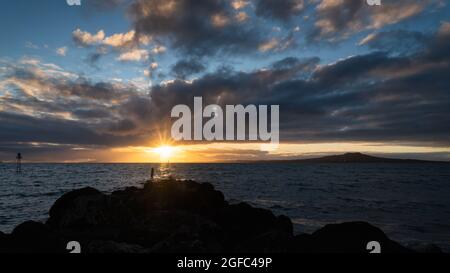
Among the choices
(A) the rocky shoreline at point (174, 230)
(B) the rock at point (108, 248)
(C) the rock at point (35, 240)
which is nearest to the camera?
(B) the rock at point (108, 248)

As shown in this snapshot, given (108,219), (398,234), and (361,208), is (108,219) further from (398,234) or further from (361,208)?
(361,208)

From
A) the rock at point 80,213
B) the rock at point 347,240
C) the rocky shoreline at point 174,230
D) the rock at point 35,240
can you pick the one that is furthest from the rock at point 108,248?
the rock at point 80,213

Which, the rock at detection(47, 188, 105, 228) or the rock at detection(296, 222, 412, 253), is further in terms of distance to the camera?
the rock at detection(47, 188, 105, 228)

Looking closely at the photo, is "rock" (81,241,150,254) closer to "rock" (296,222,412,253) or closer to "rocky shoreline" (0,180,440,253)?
"rocky shoreline" (0,180,440,253)

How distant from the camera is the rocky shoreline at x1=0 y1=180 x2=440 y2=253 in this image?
11016 mm

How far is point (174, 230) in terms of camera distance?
15383mm

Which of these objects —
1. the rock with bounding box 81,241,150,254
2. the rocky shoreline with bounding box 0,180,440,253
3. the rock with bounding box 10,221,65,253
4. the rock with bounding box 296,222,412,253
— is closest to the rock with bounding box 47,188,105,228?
the rocky shoreline with bounding box 0,180,440,253

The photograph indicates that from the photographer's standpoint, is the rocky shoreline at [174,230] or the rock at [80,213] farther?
the rock at [80,213]

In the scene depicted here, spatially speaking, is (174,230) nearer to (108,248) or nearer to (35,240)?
(108,248)

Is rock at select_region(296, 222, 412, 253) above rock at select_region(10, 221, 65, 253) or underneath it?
above

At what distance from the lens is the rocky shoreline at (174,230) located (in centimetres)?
1102

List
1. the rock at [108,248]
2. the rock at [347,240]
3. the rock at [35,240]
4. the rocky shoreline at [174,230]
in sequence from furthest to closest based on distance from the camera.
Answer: the rock at [35,240]
the rock at [347,240]
the rocky shoreline at [174,230]
the rock at [108,248]

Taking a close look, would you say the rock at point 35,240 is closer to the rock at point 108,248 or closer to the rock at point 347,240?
the rock at point 108,248
